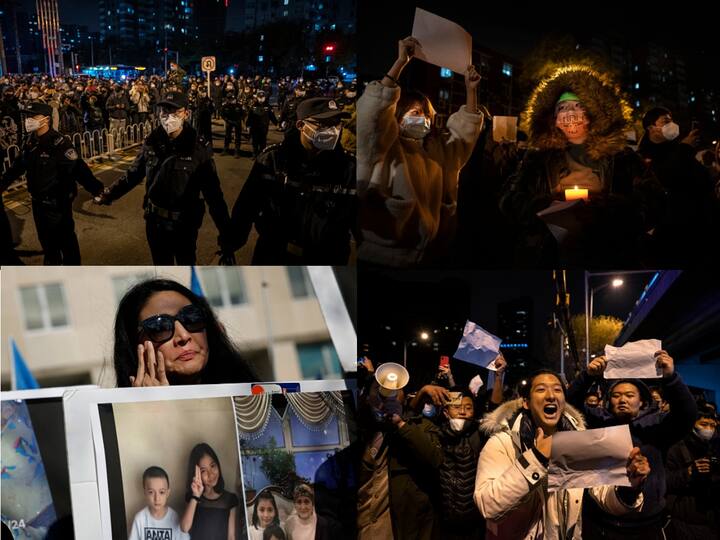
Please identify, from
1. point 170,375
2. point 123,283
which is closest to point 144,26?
point 123,283

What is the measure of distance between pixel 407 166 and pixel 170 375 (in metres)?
1.44

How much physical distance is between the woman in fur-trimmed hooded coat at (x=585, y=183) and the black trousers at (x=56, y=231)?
2003mm

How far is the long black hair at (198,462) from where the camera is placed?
3.75 m

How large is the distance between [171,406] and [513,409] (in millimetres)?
1614

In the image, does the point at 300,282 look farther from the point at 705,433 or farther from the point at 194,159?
the point at 705,433

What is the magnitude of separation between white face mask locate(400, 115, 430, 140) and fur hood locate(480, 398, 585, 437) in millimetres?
1362

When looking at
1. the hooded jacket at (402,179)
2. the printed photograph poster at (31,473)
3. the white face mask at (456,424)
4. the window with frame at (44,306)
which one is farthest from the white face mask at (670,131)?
the printed photograph poster at (31,473)

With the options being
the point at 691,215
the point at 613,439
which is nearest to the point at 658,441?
the point at 613,439

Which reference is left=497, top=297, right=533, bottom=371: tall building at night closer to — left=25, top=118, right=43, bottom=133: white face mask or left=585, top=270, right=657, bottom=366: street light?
left=585, top=270, right=657, bottom=366: street light

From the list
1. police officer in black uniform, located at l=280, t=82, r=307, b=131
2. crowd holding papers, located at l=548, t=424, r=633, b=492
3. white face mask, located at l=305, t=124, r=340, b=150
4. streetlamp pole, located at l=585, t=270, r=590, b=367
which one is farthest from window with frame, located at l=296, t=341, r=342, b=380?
streetlamp pole, located at l=585, t=270, r=590, b=367

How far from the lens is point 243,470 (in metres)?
3.82

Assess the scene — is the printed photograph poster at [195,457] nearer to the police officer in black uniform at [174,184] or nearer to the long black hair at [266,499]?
the long black hair at [266,499]

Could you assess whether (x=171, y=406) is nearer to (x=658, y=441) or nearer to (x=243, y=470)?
(x=243, y=470)

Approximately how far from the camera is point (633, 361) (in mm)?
4262
